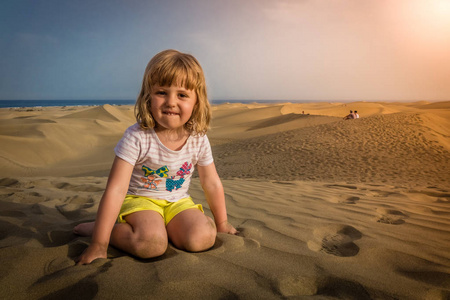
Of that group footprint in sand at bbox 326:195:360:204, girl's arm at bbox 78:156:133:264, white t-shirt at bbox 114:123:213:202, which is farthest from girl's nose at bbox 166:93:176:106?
footprint in sand at bbox 326:195:360:204

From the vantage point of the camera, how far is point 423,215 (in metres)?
2.79

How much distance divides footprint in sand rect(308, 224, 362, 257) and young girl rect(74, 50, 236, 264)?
654mm

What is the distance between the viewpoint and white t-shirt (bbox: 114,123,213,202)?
1996 mm

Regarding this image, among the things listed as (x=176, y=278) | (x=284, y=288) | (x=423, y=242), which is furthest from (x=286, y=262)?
(x=423, y=242)

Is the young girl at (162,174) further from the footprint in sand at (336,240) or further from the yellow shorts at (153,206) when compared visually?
the footprint in sand at (336,240)

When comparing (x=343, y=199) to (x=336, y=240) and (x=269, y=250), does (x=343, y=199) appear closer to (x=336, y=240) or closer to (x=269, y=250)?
(x=336, y=240)

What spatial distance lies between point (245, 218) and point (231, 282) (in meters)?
1.25

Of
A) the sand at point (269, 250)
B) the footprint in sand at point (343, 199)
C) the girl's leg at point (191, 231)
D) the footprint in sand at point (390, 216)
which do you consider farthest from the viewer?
the footprint in sand at point (343, 199)

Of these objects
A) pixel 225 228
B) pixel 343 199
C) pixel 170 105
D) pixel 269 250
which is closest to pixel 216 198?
pixel 225 228

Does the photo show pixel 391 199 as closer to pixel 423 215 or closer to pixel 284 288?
pixel 423 215

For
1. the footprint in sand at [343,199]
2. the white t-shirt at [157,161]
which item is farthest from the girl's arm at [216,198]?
the footprint in sand at [343,199]

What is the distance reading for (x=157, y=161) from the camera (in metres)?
2.09

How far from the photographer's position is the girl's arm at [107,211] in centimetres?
170

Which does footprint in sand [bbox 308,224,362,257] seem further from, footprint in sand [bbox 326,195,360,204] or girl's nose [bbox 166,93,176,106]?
girl's nose [bbox 166,93,176,106]
